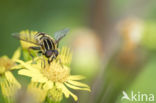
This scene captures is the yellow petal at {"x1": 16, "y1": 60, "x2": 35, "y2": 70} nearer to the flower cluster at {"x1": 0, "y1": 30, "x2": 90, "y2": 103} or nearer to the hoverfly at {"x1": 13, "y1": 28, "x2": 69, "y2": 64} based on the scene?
the flower cluster at {"x1": 0, "y1": 30, "x2": 90, "y2": 103}

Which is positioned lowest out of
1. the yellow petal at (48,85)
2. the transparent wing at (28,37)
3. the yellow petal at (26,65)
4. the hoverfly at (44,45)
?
the yellow petal at (48,85)

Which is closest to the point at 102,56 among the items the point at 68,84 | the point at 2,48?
the point at 2,48

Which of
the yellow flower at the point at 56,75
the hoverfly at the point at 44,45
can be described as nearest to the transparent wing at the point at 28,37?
the hoverfly at the point at 44,45

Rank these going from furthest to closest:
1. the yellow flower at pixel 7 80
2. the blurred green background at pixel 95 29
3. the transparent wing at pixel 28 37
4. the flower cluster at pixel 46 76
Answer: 1. the blurred green background at pixel 95 29
2. the transparent wing at pixel 28 37
3. the flower cluster at pixel 46 76
4. the yellow flower at pixel 7 80

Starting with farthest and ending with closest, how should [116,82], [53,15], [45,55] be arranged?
1. [53,15]
2. [45,55]
3. [116,82]

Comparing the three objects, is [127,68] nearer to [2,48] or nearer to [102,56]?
[102,56]

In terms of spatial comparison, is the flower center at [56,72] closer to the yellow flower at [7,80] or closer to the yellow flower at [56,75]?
the yellow flower at [56,75]

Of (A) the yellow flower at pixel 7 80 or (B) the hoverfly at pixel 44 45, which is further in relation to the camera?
(B) the hoverfly at pixel 44 45

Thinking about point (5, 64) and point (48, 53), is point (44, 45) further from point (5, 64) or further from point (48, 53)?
point (5, 64)

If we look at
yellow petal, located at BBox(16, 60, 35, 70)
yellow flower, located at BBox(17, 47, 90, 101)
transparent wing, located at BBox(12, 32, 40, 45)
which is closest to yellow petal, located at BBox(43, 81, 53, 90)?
yellow flower, located at BBox(17, 47, 90, 101)
